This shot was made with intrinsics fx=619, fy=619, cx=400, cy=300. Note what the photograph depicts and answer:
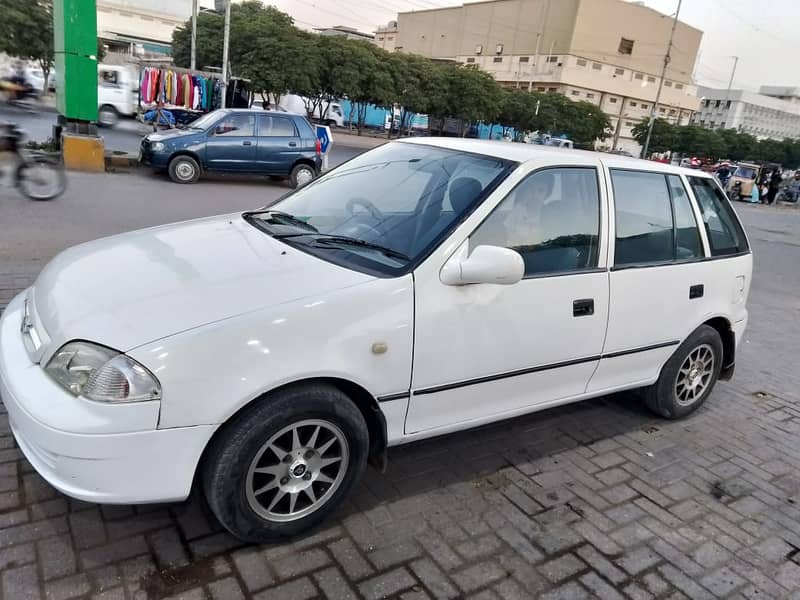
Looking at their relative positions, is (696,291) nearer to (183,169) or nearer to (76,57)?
Result: (183,169)

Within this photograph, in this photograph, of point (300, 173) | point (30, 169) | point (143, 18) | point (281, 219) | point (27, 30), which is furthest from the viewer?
point (143, 18)

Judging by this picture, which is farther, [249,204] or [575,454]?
[249,204]

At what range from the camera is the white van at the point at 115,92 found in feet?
79.4

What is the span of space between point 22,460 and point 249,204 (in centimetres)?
901

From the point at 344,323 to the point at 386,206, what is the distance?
0.98 meters

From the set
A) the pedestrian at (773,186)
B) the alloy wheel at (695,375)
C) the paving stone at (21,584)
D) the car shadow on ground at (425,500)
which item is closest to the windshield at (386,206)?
the car shadow on ground at (425,500)

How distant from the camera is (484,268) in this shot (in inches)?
108

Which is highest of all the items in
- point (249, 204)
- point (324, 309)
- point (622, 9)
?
point (622, 9)

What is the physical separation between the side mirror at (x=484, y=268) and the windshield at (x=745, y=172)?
3506 cm

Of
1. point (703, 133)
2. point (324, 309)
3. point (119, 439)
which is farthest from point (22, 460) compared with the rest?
point (703, 133)

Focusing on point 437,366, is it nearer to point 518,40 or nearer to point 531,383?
point 531,383

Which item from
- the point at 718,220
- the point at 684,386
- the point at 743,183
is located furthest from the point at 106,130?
the point at 743,183

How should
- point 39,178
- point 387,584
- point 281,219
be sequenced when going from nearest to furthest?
point 387,584 < point 281,219 < point 39,178

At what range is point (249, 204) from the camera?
11.6 meters
